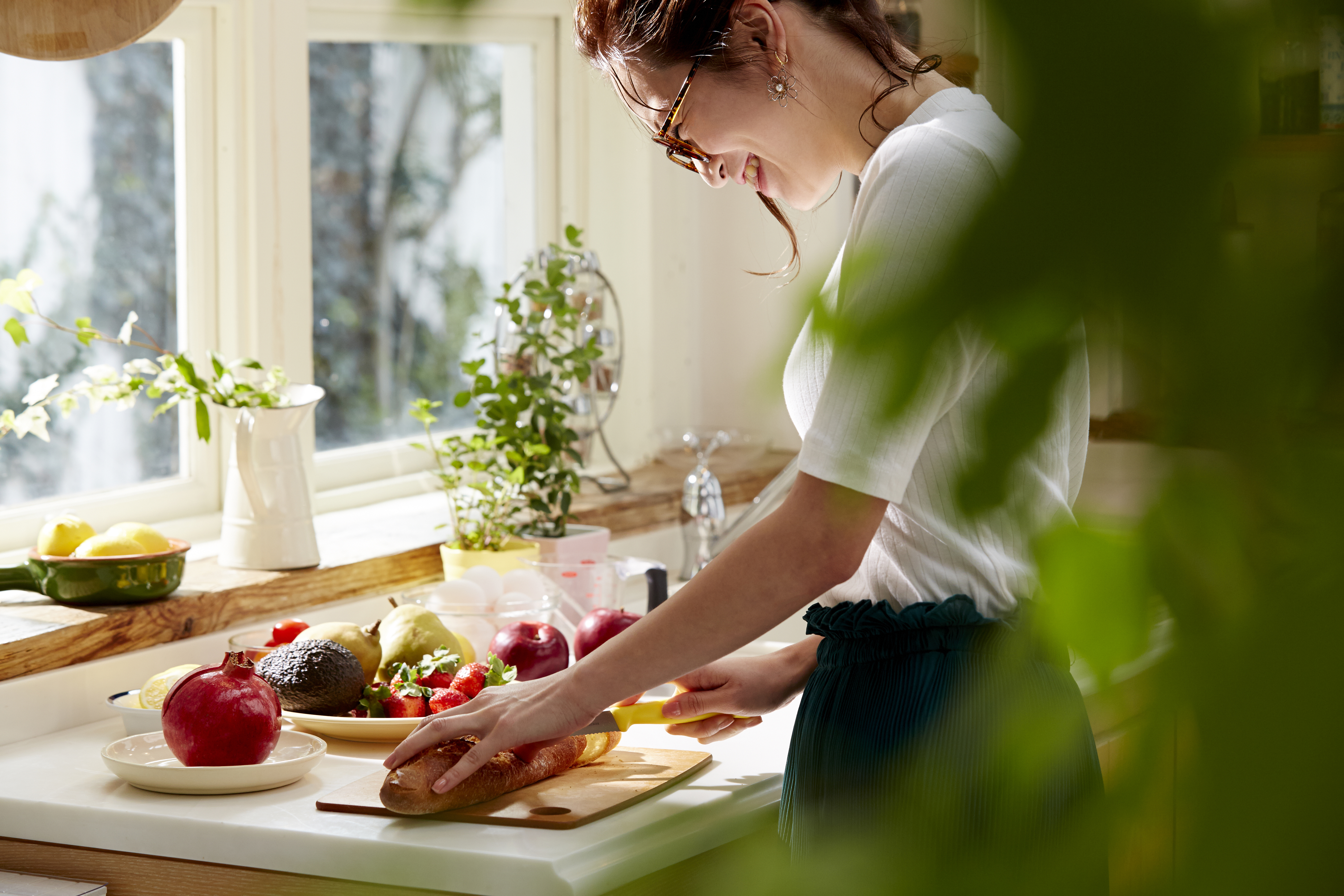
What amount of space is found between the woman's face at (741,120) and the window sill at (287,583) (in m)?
0.73

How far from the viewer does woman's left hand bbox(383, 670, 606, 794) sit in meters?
0.92

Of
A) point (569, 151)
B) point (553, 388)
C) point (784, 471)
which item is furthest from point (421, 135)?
point (784, 471)

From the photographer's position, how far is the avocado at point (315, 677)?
122 cm

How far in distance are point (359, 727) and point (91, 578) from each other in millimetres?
342

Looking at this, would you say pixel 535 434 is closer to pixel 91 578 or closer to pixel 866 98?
pixel 91 578

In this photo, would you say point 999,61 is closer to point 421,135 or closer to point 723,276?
point 421,135

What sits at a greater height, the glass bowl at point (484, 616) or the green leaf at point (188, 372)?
the green leaf at point (188, 372)

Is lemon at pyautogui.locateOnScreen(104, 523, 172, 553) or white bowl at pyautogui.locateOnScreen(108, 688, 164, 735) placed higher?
lemon at pyautogui.locateOnScreen(104, 523, 172, 553)

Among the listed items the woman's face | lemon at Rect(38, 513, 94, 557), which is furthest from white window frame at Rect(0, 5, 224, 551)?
the woman's face

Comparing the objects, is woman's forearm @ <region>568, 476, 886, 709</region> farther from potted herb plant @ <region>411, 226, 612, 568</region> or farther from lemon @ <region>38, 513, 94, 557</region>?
potted herb plant @ <region>411, 226, 612, 568</region>

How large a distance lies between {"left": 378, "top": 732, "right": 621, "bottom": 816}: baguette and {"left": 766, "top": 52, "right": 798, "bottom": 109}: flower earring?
19.6 inches

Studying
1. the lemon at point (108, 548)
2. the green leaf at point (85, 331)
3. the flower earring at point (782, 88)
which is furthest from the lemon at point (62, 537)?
the flower earring at point (782, 88)

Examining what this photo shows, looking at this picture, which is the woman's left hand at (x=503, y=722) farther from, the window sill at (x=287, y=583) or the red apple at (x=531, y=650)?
the window sill at (x=287, y=583)

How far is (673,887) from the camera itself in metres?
1.05
